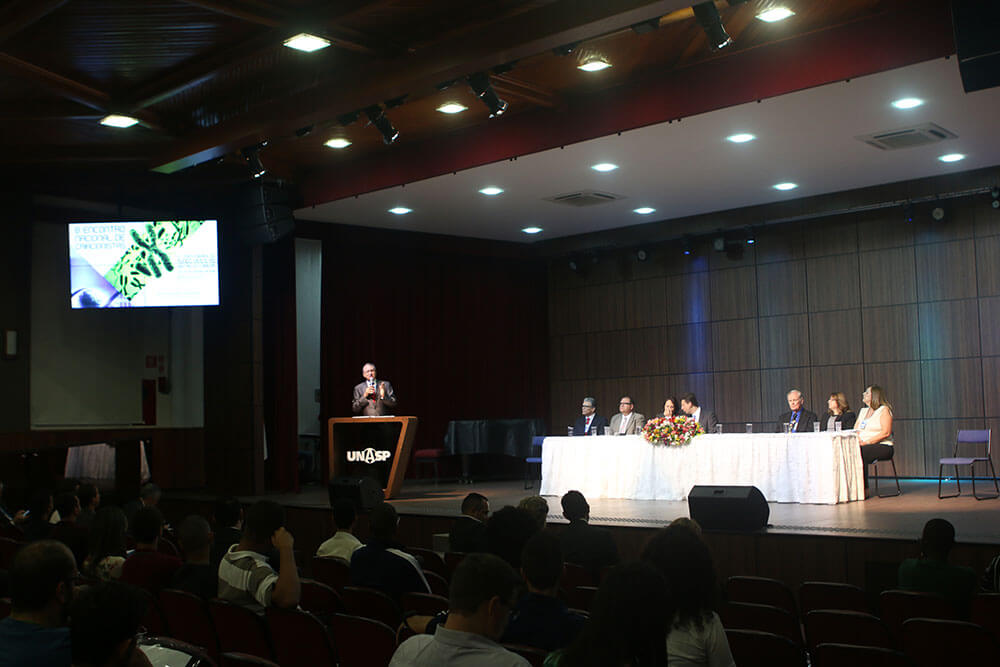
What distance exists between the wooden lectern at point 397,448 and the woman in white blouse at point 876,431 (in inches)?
171

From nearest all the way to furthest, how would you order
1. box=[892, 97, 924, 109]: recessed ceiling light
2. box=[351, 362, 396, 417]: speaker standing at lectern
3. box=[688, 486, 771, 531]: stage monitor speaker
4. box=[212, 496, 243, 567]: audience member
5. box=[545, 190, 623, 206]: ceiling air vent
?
1. box=[212, 496, 243, 567]: audience member
2. box=[688, 486, 771, 531]: stage monitor speaker
3. box=[892, 97, 924, 109]: recessed ceiling light
4. box=[351, 362, 396, 417]: speaker standing at lectern
5. box=[545, 190, 623, 206]: ceiling air vent

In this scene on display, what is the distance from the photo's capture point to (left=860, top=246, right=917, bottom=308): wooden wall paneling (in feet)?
36.7

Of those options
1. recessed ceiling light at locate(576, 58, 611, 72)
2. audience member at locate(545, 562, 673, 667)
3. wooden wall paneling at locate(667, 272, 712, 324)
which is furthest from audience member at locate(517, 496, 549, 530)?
wooden wall paneling at locate(667, 272, 712, 324)

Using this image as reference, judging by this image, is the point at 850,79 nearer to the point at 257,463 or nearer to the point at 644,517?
the point at 644,517

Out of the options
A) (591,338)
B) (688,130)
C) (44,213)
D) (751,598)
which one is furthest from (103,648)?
(591,338)

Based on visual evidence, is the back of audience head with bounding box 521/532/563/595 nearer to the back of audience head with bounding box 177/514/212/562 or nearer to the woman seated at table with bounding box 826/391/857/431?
the back of audience head with bounding box 177/514/212/562

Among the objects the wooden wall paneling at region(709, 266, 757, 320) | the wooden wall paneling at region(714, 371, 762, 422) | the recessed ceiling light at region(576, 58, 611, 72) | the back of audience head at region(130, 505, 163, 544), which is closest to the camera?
the back of audience head at region(130, 505, 163, 544)

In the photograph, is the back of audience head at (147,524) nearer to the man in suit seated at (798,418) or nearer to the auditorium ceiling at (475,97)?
the auditorium ceiling at (475,97)

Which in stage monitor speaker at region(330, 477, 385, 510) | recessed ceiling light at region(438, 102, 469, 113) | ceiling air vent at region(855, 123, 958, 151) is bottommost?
stage monitor speaker at region(330, 477, 385, 510)

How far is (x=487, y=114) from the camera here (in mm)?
8938

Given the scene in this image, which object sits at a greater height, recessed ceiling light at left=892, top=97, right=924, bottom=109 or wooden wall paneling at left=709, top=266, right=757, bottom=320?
recessed ceiling light at left=892, top=97, right=924, bottom=109

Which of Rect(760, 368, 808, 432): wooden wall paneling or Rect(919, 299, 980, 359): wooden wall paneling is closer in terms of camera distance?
Rect(919, 299, 980, 359): wooden wall paneling

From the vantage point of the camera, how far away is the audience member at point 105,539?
14.5 ft

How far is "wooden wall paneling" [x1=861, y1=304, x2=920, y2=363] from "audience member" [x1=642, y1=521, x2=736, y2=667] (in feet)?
30.7
